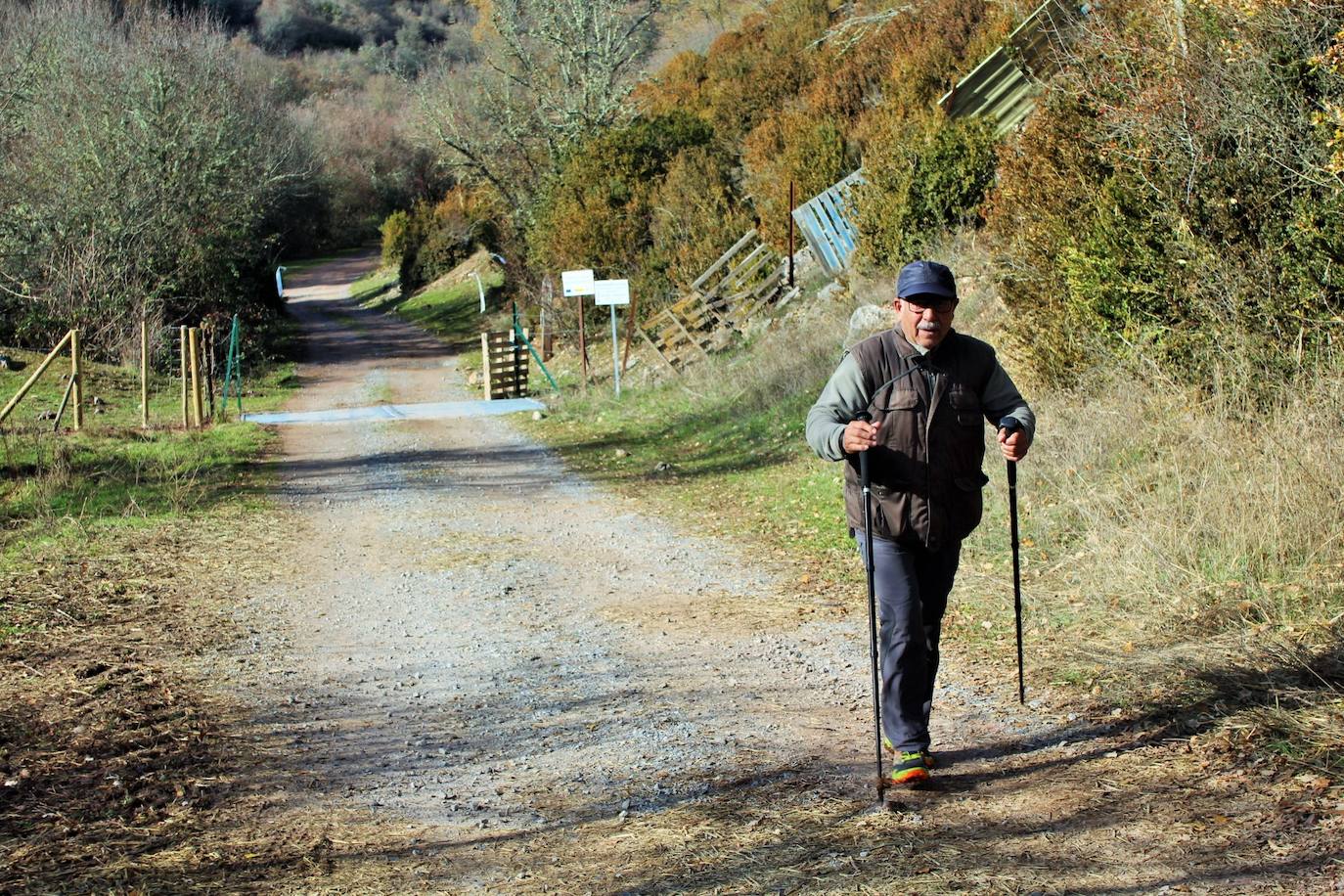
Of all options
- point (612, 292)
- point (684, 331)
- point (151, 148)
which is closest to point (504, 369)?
point (684, 331)

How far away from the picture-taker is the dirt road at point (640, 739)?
163 inches

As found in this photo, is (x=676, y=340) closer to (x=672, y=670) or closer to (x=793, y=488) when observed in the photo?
(x=793, y=488)

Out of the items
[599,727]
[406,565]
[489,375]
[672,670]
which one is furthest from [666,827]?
[489,375]

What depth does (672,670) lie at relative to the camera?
658 cm

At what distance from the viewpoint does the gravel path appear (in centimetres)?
511

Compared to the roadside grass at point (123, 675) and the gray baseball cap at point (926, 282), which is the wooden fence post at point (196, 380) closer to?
the roadside grass at point (123, 675)

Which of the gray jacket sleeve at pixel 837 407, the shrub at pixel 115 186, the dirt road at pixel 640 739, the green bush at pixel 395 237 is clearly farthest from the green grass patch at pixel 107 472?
the green bush at pixel 395 237

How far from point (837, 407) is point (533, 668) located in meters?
2.75

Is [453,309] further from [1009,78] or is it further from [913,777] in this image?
[913,777]

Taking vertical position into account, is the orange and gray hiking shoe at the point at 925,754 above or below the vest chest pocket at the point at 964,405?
below

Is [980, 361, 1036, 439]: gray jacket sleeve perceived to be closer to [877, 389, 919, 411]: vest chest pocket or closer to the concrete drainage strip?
[877, 389, 919, 411]: vest chest pocket

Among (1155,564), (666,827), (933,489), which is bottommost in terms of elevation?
(666,827)

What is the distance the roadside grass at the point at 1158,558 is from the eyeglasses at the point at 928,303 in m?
1.95

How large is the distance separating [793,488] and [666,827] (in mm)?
7260
